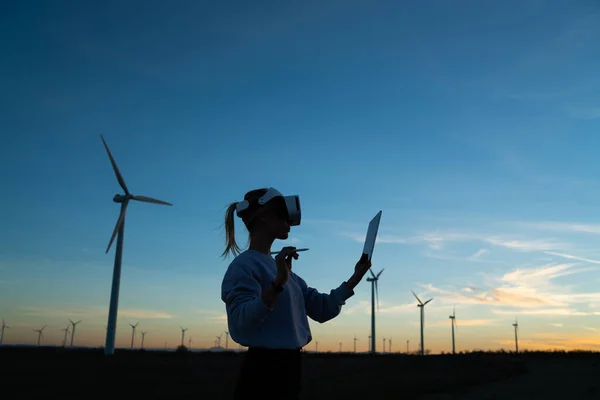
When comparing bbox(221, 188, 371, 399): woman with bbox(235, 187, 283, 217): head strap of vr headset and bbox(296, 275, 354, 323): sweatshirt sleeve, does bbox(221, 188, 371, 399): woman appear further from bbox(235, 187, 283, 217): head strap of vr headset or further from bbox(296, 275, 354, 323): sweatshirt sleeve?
bbox(296, 275, 354, 323): sweatshirt sleeve

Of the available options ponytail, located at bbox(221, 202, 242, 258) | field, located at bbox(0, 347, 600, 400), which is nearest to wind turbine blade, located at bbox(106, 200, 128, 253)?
field, located at bbox(0, 347, 600, 400)

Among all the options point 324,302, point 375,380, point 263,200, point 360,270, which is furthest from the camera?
point 375,380

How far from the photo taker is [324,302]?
4234 mm

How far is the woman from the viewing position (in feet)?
10.7

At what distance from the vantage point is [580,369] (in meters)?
24.6

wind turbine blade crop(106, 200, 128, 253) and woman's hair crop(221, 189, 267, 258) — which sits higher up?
wind turbine blade crop(106, 200, 128, 253)

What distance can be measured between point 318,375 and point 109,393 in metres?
10.7

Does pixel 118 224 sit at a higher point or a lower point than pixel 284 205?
higher

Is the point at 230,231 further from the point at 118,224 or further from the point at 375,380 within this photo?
the point at 118,224

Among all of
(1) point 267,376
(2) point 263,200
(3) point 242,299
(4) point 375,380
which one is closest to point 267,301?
(3) point 242,299

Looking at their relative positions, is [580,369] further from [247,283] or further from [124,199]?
[124,199]

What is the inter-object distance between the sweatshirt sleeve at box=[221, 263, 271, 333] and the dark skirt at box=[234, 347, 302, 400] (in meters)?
0.27

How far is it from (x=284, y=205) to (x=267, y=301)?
94cm

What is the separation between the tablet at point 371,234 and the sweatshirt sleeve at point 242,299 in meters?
0.80
